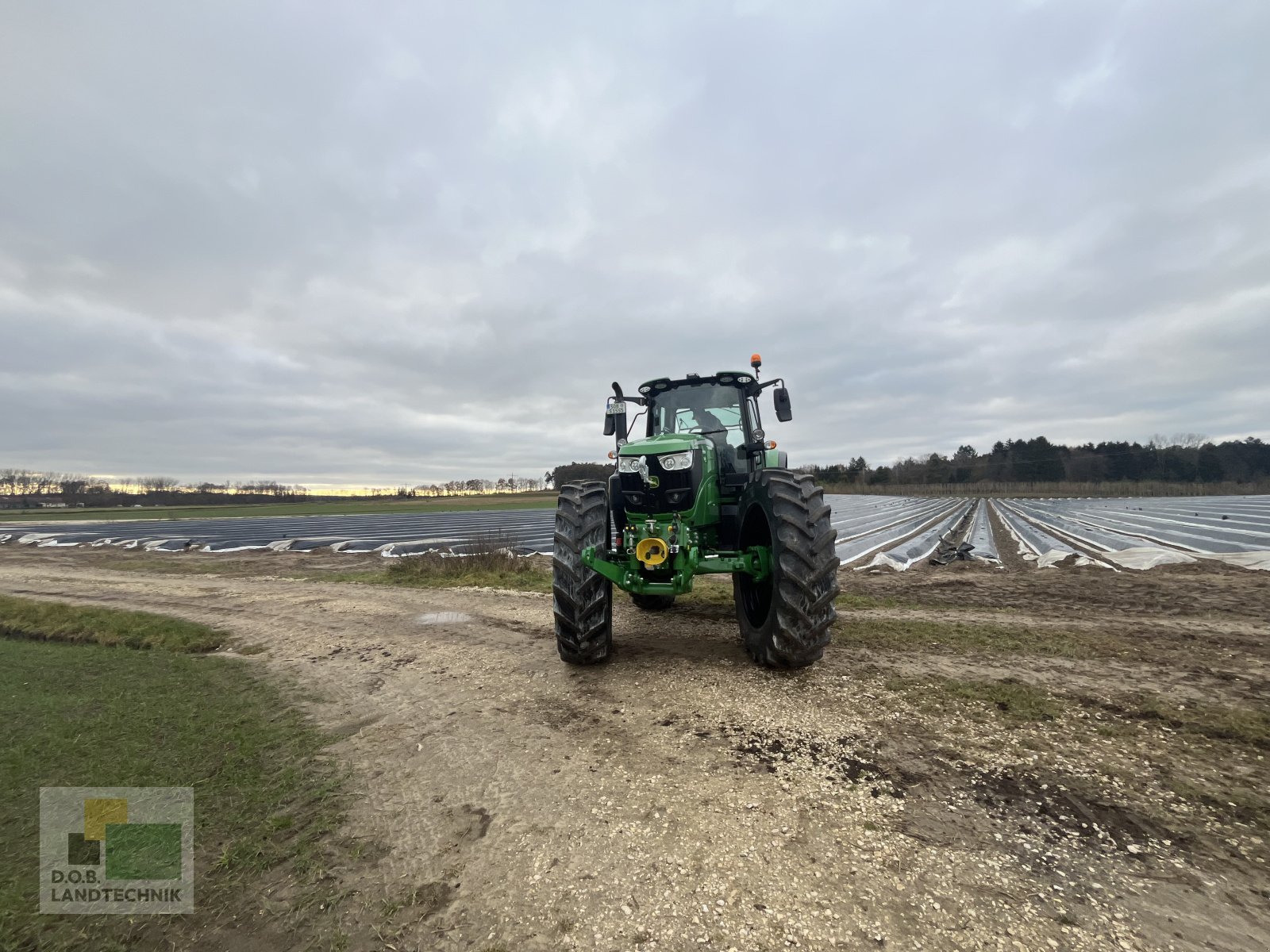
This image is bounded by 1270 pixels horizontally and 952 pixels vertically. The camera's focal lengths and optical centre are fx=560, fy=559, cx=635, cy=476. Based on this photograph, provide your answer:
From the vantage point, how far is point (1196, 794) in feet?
9.91

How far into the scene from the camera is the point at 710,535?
19.8ft

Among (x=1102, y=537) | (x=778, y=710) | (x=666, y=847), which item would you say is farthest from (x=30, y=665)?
(x=1102, y=537)

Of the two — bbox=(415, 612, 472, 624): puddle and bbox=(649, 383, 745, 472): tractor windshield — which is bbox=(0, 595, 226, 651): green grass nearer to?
bbox=(415, 612, 472, 624): puddle

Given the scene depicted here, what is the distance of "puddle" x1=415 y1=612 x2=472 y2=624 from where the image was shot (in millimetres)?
8102

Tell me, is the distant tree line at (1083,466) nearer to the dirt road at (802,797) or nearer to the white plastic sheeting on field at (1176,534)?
the white plastic sheeting on field at (1176,534)

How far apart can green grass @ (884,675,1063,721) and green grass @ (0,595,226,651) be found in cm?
813

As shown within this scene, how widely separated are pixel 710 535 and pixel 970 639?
3.13 meters

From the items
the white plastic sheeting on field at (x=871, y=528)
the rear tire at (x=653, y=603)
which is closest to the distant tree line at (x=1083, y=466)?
the white plastic sheeting on field at (x=871, y=528)

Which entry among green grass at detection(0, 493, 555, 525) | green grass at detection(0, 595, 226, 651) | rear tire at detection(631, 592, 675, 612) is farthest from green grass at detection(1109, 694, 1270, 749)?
green grass at detection(0, 493, 555, 525)

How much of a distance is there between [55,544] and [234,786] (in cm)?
3310

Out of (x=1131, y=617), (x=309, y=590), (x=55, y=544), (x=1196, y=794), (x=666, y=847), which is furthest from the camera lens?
(x=55, y=544)

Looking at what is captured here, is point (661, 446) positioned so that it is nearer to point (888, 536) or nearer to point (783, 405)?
point (783, 405)

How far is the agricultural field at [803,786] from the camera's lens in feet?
7.41

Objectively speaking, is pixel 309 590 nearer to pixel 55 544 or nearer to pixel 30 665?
pixel 30 665
